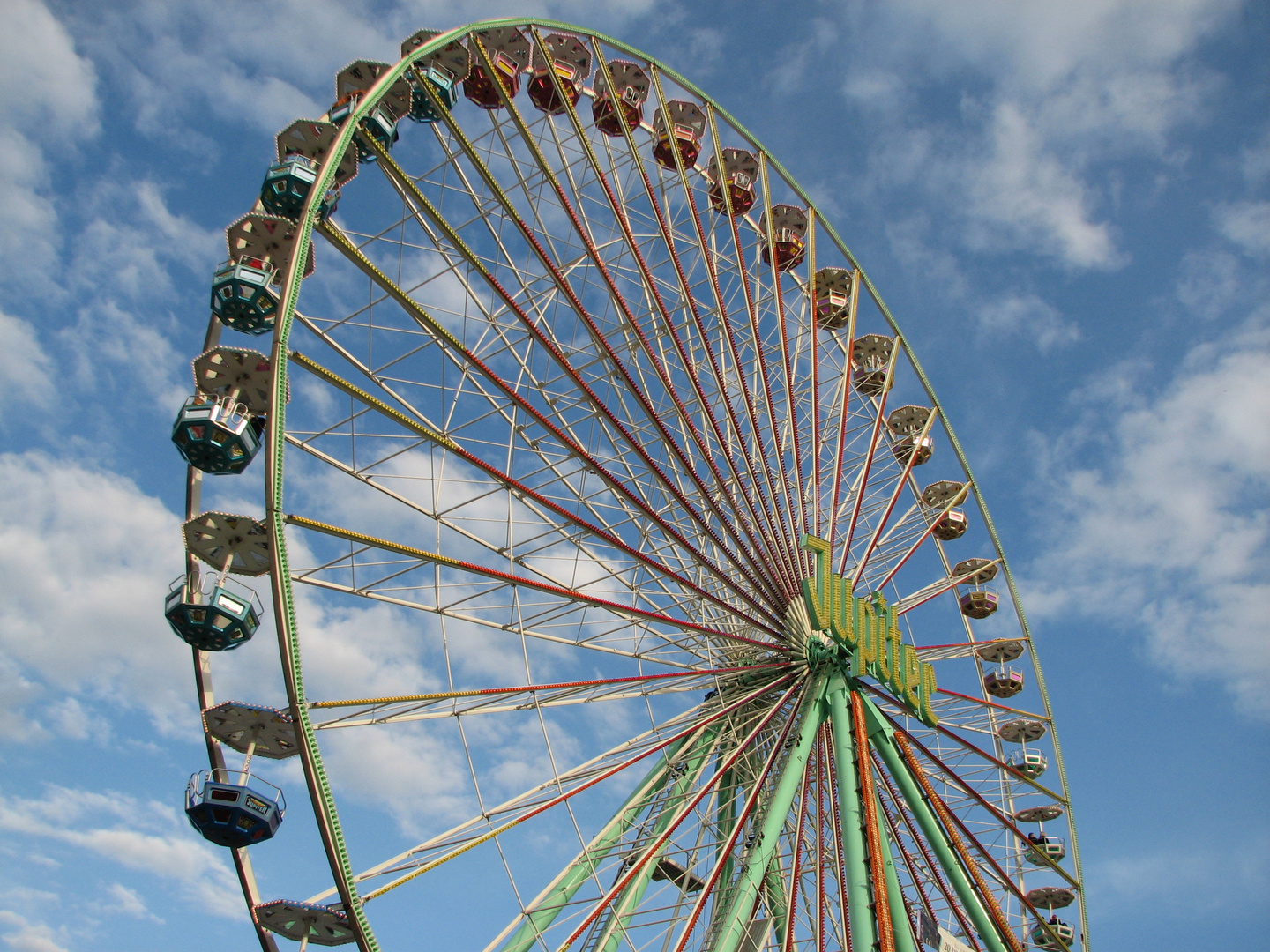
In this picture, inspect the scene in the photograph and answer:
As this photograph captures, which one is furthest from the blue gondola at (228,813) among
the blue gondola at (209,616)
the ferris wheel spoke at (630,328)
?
the ferris wheel spoke at (630,328)

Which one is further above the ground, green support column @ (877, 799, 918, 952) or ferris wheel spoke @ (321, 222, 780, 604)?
ferris wheel spoke @ (321, 222, 780, 604)

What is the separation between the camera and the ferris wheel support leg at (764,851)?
46.7 ft

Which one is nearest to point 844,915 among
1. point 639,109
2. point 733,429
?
point 733,429

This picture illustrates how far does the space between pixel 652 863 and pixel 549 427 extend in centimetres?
653

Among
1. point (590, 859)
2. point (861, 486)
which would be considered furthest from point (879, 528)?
point (590, 859)

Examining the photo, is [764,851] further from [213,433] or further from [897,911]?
[213,433]

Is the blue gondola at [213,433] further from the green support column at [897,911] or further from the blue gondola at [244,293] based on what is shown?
the green support column at [897,911]

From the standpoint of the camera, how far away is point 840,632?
1636 cm

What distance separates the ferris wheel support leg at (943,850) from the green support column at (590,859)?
11.4ft

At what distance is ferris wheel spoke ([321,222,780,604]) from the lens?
39.7 feet

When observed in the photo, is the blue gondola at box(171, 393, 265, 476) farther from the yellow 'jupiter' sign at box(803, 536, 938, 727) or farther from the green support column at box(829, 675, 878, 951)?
the green support column at box(829, 675, 878, 951)

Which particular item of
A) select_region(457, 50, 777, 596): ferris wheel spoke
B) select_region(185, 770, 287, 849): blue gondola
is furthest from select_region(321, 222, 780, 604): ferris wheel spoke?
select_region(185, 770, 287, 849): blue gondola

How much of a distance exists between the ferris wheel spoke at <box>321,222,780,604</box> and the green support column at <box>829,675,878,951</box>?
198cm

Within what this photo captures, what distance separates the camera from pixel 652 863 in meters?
15.0
